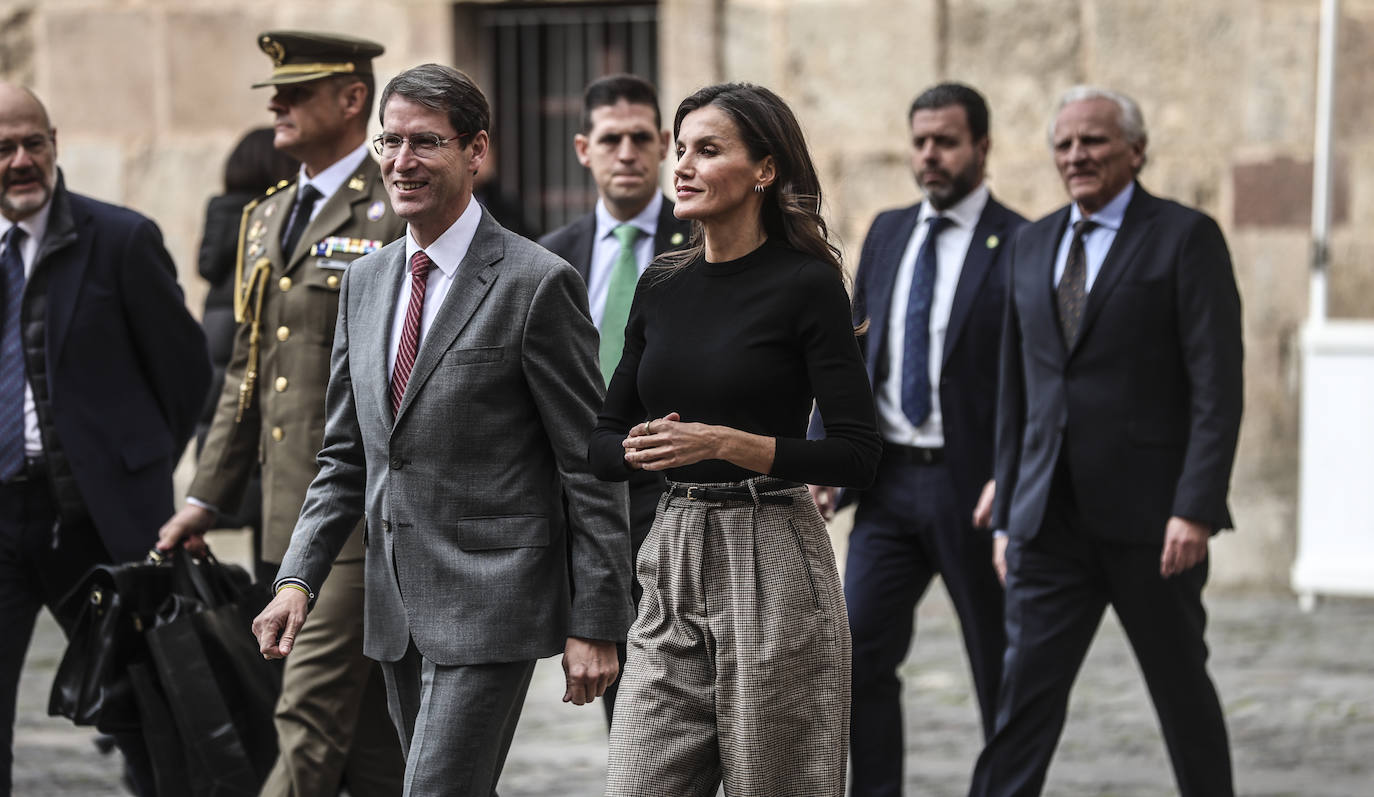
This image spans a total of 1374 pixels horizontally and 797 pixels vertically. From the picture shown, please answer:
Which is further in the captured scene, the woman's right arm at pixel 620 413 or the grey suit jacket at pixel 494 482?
the grey suit jacket at pixel 494 482

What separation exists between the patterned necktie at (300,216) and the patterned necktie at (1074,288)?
2.06 meters

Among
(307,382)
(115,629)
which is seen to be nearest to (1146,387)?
(307,382)

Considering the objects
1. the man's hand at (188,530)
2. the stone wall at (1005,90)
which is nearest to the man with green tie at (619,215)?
the man's hand at (188,530)

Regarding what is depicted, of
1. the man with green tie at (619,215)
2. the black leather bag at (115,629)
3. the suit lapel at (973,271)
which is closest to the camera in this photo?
the black leather bag at (115,629)

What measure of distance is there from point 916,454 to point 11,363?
2.60m

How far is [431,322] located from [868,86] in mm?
6780

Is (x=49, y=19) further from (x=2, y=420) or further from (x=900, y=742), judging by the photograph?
(x=900, y=742)

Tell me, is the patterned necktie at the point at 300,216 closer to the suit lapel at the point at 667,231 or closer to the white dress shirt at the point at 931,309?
the suit lapel at the point at 667,231

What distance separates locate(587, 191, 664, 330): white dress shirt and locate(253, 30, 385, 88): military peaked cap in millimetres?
883

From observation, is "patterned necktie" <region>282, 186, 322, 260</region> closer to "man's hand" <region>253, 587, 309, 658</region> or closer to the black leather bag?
the black leather bag

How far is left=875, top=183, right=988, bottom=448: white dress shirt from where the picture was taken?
242 inches

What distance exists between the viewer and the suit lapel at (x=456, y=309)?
410 cm

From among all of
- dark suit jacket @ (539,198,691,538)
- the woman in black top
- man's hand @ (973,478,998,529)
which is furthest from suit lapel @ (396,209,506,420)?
man's hand @ (973,478,998,529)

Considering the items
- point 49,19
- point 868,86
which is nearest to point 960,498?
point 868,86
